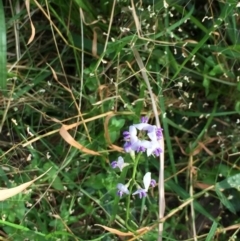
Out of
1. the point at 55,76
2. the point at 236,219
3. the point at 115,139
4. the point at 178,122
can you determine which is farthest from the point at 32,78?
the point at 236,219

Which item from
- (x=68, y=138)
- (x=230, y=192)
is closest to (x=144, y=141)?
(x=68, y=138)

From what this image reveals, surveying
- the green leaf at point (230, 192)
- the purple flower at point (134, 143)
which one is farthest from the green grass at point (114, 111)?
the purple flower at point (134, 143)

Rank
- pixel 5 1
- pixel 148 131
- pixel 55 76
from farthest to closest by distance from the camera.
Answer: pixel 5 1
pixel 55 76
pixel 148 131

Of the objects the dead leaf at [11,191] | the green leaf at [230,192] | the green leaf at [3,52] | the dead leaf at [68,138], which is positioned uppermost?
the green leaf at [3,52]

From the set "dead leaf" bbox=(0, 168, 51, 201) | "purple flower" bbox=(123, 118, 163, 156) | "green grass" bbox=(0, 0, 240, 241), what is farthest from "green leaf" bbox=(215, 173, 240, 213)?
"dead leaf" bbox=(0, 168, 51, 201)

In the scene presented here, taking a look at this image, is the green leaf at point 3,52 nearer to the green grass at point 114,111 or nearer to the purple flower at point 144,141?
the green grass at point 114,111

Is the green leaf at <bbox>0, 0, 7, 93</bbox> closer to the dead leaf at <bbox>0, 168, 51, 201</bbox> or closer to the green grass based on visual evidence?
the green grass

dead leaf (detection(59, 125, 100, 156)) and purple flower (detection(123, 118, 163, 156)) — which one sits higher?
purple flower (detection(123, 118, 163, 156))

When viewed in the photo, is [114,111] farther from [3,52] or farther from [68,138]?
[3,52]

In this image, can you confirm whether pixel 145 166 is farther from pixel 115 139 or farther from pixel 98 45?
pixel 98 45
